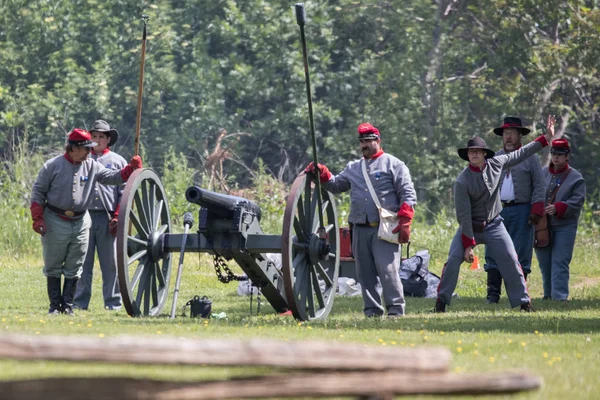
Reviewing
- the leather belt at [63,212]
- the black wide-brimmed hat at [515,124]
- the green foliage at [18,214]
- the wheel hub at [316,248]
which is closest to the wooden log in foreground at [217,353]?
the wheel hub at [316,248]

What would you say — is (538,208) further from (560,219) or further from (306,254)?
(306,254)

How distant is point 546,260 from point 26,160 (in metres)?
11.3

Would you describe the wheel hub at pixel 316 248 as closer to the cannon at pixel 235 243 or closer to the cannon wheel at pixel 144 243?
the cannon at pixel 235 243

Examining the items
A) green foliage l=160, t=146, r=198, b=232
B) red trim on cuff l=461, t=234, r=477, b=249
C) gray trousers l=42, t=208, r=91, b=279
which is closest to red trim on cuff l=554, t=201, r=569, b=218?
red trim on cuff l=461, t=234, r=477, b=249

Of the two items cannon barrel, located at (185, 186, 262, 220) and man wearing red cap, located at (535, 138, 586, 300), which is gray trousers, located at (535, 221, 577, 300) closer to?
man wearing red cap, located at (535, 138, 586, 300)

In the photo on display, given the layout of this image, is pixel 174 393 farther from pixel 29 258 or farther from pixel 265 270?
pixel 29 258

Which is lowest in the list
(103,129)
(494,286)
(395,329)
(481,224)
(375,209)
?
(395,329)

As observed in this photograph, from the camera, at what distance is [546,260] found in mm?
13414

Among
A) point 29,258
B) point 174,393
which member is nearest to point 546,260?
point 29,258

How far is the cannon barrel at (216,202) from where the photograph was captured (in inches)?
399

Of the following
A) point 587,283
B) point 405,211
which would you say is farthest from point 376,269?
point 587,283

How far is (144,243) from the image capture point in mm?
10852

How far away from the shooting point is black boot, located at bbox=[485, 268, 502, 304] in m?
13.0

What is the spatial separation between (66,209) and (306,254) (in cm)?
212
